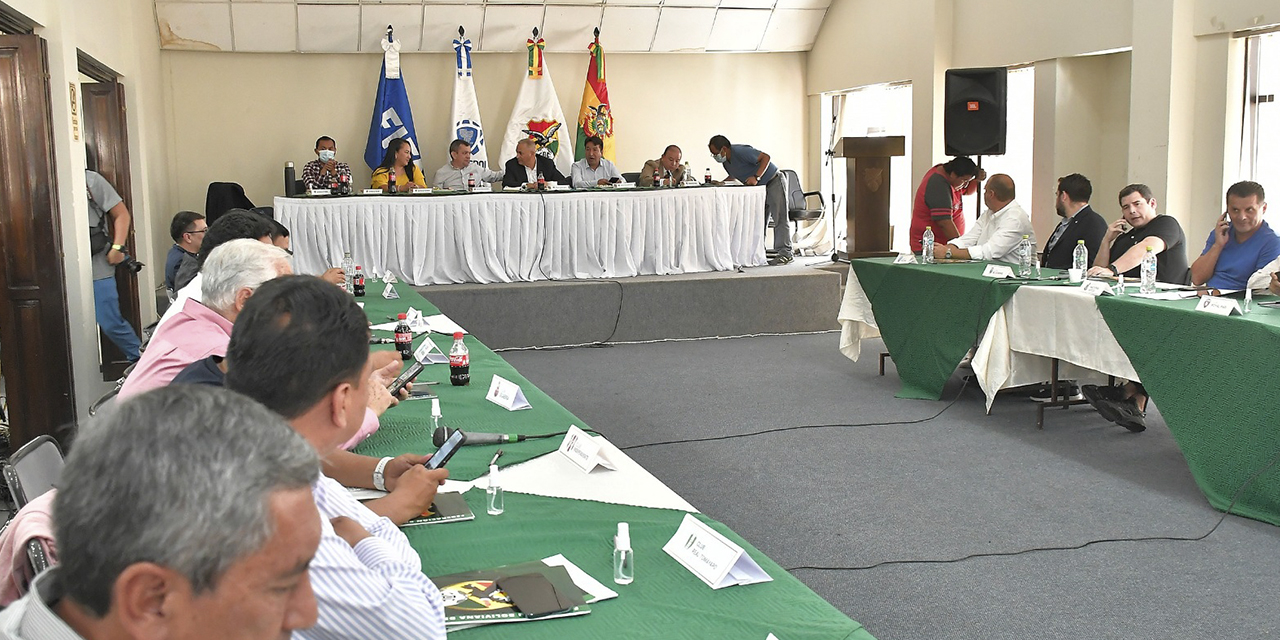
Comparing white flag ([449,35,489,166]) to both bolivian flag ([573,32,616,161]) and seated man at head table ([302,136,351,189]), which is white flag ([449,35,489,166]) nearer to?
bolivian flag ([573,32,616,161])

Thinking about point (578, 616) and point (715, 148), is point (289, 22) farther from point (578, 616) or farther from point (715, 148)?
point (578, 616)

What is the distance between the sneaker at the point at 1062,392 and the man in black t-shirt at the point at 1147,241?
0.59m

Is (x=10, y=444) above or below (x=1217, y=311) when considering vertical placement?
below

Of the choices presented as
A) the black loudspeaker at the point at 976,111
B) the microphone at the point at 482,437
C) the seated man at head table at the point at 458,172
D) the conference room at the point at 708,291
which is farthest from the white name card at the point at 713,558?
the seated man at head table at the point at 458,172

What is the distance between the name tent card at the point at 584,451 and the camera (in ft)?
6.89

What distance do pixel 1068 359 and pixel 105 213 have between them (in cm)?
479

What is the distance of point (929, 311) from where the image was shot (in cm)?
516

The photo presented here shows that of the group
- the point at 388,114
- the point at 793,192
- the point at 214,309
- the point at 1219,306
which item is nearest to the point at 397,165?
the point at 388,114

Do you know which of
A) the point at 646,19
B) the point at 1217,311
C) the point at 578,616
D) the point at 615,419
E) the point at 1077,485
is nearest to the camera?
the point at 578,616

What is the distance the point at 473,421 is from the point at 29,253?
2.85 metres

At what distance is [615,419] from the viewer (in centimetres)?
504

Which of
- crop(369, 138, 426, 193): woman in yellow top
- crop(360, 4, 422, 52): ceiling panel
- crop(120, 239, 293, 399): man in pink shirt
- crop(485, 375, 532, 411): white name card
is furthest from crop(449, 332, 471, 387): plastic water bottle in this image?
crop(360, 4, 422, 52): ceiling panel

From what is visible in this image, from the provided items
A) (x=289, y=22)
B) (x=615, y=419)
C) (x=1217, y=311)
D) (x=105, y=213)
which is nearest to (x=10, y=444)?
(x=105, y=213)

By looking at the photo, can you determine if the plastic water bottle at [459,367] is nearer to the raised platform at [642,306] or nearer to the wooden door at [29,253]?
the wooden door at [29,253]
